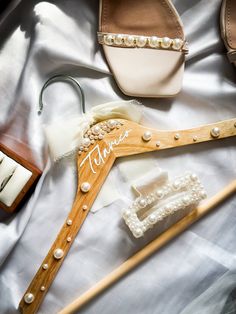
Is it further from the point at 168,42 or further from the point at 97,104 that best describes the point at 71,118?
the point at 168,42

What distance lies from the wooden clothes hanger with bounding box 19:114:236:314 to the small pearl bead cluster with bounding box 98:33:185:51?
0.14 m

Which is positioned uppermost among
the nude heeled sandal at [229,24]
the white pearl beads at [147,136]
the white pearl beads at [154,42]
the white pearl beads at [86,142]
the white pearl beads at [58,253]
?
the white pearl beads at [154,42]

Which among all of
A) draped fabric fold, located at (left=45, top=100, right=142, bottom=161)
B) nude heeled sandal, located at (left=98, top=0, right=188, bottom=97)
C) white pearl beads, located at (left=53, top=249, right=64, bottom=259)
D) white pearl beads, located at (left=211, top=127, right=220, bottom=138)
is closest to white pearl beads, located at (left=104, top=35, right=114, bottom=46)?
nude heeled sandal, located at (left=98, top=0, right=188, bottom=97)

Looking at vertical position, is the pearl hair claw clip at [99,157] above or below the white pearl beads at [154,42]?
below

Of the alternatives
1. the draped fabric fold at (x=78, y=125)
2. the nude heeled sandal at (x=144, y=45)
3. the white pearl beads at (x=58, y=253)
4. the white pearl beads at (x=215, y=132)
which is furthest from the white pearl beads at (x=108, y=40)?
the white pearl beads at (x=58, y=253)

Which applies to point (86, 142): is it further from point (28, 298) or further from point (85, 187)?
point (28, 298)

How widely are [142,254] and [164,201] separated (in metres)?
0.10

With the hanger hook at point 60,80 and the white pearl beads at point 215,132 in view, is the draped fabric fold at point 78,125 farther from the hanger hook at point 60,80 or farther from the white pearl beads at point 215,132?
the white pearl beads at point 215,132

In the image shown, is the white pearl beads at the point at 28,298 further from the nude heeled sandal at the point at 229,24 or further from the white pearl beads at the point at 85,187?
the nude heeled sandal at the point at 229,24

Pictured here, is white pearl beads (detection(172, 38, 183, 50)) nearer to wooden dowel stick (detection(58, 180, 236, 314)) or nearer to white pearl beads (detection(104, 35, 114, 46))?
white pearl beads (detection(104, 35, 114, 46))

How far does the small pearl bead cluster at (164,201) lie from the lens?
74 cm

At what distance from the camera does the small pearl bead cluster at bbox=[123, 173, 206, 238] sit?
2.44 ft

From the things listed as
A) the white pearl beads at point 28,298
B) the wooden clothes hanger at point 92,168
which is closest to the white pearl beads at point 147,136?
the wooden clothes hanger at point 92,168

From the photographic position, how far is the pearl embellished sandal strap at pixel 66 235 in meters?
0.76
